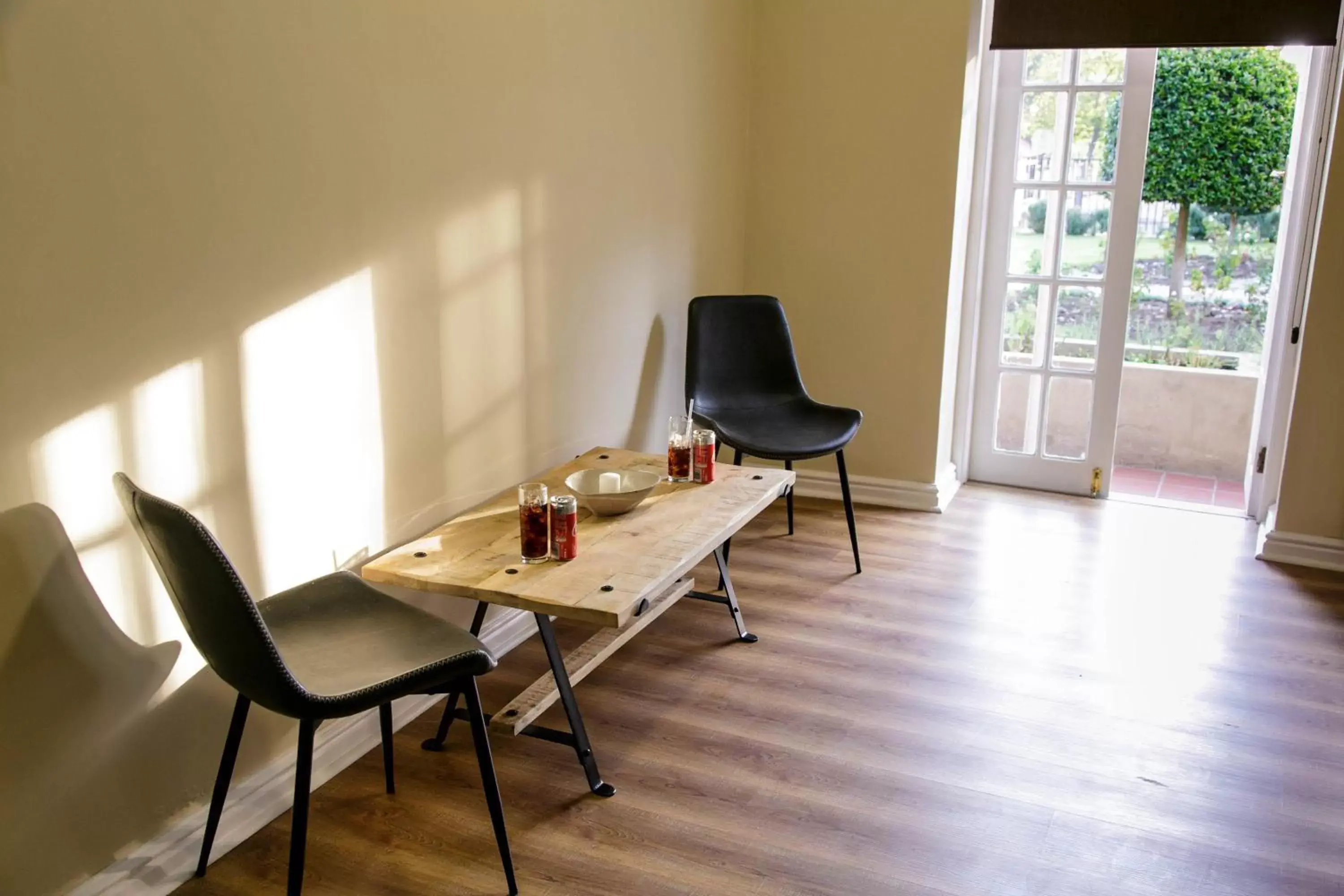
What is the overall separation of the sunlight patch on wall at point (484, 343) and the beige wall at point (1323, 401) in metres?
2.71

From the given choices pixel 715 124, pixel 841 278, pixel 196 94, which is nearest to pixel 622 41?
pixel 715 124

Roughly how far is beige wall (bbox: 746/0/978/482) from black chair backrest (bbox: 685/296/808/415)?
464mm

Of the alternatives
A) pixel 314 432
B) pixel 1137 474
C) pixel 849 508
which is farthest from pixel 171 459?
pixel 1137 474

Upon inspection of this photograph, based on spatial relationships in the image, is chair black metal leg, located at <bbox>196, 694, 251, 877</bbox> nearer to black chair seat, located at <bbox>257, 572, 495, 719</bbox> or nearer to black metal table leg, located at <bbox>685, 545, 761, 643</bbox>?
black chair seat, located at <bbox>257, 572, 495, 719</bbox>

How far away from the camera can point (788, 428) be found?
3.81 meters

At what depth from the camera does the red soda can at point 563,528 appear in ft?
7.65

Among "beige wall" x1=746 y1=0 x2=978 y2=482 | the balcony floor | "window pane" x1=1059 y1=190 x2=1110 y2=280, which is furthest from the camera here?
the balcony floor

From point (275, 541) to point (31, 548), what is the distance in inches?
21.8

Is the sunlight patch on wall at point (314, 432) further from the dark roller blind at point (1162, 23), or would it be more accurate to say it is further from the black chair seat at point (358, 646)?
the dark roller blind at point (1162, 23)

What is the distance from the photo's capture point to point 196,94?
202 centimetres

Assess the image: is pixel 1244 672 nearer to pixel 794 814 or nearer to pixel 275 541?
pixel 794 814

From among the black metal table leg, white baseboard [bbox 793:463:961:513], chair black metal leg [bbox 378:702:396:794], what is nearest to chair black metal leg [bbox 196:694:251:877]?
chair black metal leg [bbox 378:702:396:794]

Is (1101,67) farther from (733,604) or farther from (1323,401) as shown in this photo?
(733,604)

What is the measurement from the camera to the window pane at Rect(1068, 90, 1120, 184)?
427 centimetres
